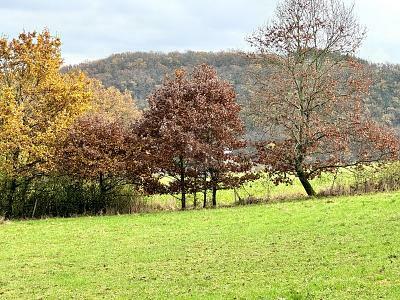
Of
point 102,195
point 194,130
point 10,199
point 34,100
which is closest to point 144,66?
point 34,100

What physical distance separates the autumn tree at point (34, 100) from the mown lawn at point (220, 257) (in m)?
6.39

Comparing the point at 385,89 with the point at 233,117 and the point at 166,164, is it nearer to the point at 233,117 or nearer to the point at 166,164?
the point at 233,117

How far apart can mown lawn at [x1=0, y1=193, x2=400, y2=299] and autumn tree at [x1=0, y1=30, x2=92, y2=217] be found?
6.39 metres

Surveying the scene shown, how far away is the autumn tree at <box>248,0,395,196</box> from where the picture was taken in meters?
28.3

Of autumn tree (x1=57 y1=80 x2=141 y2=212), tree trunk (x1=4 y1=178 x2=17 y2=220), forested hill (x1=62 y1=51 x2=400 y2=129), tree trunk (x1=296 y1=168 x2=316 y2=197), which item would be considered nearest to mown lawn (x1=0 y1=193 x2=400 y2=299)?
autumn tree (x1=57 y1=80 x2=141 y2=212)

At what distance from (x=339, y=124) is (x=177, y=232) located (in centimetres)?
1372

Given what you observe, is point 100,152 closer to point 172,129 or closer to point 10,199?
point 172,129

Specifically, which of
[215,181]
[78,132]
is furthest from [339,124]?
[78,132]

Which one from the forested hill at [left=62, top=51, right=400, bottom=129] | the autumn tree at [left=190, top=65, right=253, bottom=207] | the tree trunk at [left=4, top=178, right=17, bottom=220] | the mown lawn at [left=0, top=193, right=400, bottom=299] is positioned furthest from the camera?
the forested hill at [left=62, top=51, right=400, bottom=129]

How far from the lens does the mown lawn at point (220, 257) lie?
1008cm

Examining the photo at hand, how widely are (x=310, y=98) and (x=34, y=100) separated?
1595 centimetres

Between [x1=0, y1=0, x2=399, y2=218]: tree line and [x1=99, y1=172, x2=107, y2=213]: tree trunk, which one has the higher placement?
[x1=0, y1=0, x2=399, y2=218]: tree line

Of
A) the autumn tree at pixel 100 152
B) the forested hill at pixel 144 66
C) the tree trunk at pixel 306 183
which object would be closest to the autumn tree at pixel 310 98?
the tree trunk at pixel 306 183

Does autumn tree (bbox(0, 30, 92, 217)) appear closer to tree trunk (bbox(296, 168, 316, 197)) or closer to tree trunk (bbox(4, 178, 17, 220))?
tree trunk (bbox(4, 178, 17, 220))
